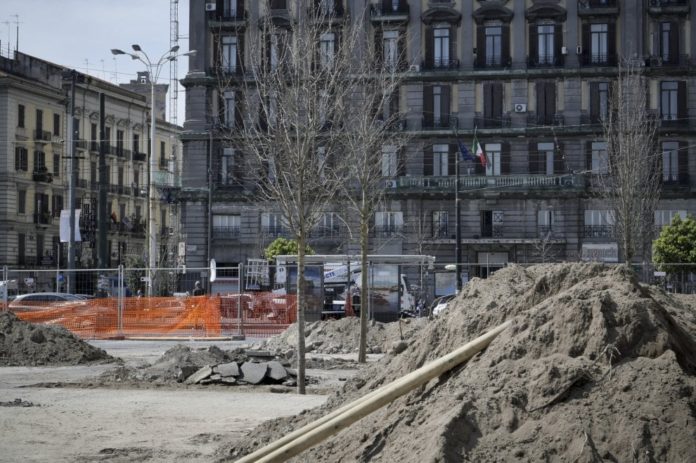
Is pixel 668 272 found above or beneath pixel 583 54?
beneath

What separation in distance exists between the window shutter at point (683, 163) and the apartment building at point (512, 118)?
71 millimetres

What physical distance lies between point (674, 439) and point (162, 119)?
8744cm

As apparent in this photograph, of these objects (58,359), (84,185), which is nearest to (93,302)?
(58,359)

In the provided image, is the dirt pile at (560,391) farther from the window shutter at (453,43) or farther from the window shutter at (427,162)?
the window shutter at (453,43)

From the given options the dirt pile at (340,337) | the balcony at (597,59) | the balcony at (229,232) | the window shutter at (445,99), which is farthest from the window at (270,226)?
the dirt pile at (340,337)

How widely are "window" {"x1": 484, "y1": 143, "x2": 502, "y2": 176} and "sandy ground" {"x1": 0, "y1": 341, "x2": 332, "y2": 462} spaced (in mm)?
38448

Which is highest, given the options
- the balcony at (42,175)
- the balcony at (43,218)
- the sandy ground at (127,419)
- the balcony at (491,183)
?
the balcony at (42,175)

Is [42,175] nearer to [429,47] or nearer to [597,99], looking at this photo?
[429,47]

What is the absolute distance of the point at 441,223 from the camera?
2276 inches

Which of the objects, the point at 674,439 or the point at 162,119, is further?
the point at 162,119

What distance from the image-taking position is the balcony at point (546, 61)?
5753 centimetres

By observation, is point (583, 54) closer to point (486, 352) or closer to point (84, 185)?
point (84, 185)

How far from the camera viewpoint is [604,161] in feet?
179

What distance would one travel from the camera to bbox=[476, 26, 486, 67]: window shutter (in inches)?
2293
